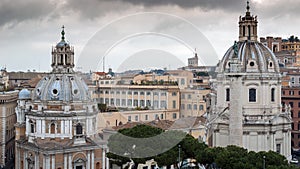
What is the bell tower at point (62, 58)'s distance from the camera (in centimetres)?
3606

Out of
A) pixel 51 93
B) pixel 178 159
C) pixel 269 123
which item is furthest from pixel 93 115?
pixel 269 123

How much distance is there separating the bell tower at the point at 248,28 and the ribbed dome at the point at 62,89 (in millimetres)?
13746

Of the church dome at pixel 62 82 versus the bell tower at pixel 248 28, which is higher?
the bell tower at pixel 248 28

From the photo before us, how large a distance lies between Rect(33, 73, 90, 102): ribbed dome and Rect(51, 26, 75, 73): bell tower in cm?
56

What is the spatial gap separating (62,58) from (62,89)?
2.81m

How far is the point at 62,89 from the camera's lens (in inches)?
1369

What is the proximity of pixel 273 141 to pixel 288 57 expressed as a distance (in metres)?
46.0

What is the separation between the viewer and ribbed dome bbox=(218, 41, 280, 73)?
37875 millimetres

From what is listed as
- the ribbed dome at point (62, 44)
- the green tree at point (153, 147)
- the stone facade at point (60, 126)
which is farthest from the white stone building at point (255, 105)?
the ribbed dome at point (62, 44)

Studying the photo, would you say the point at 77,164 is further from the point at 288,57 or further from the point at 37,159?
the point at 288,57

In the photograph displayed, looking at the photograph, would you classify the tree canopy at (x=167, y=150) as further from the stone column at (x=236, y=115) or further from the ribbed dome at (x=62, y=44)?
the ribbed dome at (x=62, y=44)

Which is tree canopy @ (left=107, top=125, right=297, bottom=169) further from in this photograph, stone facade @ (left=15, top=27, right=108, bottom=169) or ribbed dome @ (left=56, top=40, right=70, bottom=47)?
ribbed dome @ (left=56, top=40, right=70, bottom=47)

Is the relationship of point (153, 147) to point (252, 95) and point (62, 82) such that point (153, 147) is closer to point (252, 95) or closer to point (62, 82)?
point (62, 82)

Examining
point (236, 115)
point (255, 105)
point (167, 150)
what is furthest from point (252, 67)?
point (167, 150)
